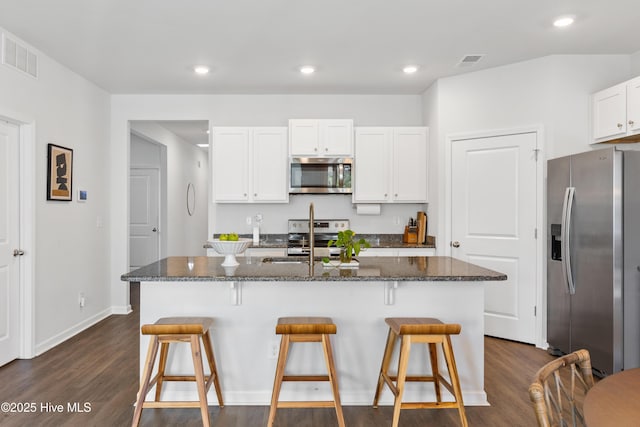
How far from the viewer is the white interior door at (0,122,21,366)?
11.5 feet

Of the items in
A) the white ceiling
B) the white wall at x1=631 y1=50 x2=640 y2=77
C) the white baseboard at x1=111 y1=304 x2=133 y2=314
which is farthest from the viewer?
the white baseboard at x1=111 y1=304 x2=133 y2=314

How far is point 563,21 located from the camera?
325 cm

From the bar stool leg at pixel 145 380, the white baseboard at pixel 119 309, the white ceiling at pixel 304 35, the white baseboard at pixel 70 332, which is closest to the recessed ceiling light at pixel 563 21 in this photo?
the white ceiling at pixel 304 35

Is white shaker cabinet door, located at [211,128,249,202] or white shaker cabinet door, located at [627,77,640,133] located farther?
white shaker cabinet door, located at [211,128,249,202]

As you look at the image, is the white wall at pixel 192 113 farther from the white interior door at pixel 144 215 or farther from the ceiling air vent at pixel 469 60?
the white interior door at pixel 144 215

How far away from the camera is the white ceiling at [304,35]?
303 cm

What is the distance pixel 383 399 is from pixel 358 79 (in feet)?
10.5

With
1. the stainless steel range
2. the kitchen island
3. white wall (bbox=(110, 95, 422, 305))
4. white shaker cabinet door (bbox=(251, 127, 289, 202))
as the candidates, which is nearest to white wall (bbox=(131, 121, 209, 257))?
white wall (bbox=(110, 95, 422, 305))

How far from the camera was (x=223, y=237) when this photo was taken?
2.83 metres

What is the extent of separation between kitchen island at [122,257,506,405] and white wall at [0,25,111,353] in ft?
5.87

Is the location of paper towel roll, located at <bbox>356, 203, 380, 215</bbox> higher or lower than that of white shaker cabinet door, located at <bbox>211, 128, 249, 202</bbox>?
lower

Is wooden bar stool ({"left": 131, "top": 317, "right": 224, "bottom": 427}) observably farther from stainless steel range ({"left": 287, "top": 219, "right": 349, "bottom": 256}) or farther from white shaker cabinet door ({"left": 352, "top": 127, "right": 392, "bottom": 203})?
white shaker cabinet door ({"left": 352, "top": 127, "right": 392, "bottom": 203})

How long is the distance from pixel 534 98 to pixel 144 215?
626 centimetres

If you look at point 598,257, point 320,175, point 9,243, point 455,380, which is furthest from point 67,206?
point 598,257
